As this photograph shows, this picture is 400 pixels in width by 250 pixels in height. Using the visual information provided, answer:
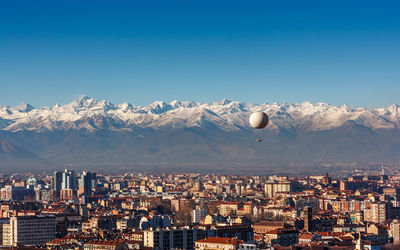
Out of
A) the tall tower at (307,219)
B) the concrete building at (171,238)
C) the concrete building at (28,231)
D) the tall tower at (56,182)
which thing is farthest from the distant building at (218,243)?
the tall tower at (56,182)

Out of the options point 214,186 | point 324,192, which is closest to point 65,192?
point 214,186

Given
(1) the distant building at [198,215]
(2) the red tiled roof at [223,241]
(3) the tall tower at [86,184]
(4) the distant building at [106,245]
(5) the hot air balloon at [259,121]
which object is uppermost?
(5) the hot air balloon at [259,121]

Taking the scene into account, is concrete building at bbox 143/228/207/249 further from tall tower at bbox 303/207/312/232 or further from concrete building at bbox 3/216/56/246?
tall tower at bbox 303/207/312/232

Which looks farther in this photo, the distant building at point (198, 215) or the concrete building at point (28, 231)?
the distant building at point (198, 215)

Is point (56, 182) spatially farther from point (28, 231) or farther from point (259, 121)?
point (259, 121)

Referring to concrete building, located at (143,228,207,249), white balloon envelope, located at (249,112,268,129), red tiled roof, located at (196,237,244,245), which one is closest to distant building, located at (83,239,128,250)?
concrete building, located at (143,228,207,249)

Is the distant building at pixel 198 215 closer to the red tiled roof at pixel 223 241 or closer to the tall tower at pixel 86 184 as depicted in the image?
the red tiled roof at pixel 223 241

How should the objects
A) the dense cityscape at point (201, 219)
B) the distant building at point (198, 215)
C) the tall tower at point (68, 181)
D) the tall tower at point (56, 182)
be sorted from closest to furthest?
the dense cityscape at point (201, 219) < the distant building at point (198, 215) < the tall tower at point (56, 182) < the tall tower at point (68, 181)
